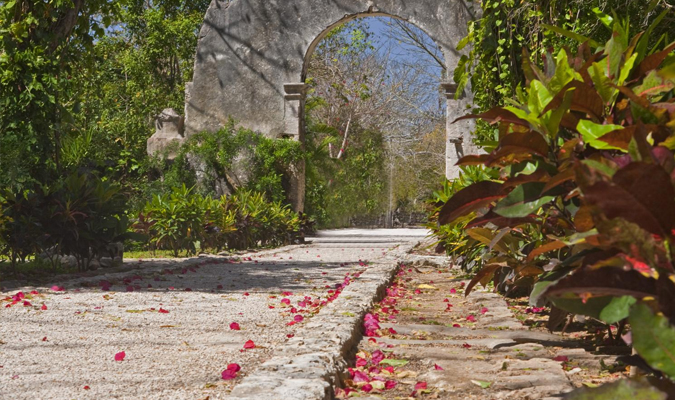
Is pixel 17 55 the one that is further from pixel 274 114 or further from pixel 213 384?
pixel 274 114

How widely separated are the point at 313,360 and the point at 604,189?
143 cm

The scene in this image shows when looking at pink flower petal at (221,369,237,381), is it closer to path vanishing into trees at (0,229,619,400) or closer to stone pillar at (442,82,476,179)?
path vanishing into trees at (0,229,619,400)

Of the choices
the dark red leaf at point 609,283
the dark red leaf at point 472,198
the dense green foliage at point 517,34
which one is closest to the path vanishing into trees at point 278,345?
the dark red leaf at point 472,198

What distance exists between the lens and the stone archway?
13078mm

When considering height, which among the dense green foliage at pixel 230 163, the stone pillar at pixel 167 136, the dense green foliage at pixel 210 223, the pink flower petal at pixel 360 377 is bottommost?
the pink flower petal at pixel 360 377

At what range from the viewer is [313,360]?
2.47 metres

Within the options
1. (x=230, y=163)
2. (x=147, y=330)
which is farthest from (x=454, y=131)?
(x=147, y=330)

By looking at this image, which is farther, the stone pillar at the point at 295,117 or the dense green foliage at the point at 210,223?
the stone pillar at the point at 295,117

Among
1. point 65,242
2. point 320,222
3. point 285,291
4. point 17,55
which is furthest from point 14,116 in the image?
point 320,222

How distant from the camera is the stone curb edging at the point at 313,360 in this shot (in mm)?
2049

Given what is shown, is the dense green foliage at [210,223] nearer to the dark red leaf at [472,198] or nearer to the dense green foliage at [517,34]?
the dense green foliage at [517,34]

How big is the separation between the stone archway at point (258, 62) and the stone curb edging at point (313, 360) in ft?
30.9

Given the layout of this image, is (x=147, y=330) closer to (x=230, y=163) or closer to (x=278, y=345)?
(x=278, y=345)

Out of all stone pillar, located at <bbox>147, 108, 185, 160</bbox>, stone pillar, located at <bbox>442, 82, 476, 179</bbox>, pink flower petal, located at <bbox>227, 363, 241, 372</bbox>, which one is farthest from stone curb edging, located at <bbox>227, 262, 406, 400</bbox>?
stone pillar, located at <bbox>147, 108, 185, 160</bbox>
